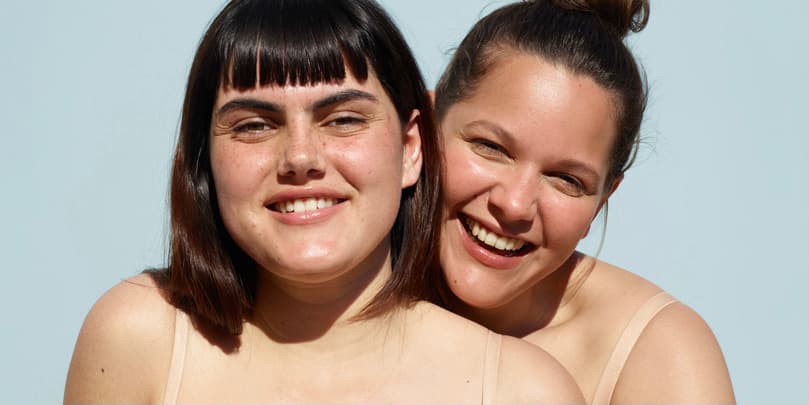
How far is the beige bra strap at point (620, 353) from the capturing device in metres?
3.55

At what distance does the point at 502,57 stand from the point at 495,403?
110 cm

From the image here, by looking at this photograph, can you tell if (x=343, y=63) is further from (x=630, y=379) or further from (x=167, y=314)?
(x=630, y=379)

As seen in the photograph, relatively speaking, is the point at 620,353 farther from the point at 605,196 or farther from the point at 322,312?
the point at 322,312

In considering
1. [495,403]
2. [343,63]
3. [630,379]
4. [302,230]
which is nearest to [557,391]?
[495,403]

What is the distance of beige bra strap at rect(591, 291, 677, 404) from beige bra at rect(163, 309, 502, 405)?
562 mm

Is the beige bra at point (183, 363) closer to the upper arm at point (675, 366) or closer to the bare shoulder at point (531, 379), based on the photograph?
the bare shoulder at point (531, 379)

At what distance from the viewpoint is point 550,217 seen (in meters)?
3.43

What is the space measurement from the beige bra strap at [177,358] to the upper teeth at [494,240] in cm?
97

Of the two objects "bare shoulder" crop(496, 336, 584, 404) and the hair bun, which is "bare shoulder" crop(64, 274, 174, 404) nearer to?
"bare shoulder" crop(496, 336, 584, 404)

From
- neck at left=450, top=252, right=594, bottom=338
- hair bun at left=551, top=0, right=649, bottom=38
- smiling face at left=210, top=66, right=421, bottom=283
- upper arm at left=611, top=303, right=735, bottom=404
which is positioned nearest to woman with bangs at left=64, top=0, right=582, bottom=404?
smiling face at left=210, top=66, right=421, bottom=283

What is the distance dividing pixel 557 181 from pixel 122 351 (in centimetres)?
137

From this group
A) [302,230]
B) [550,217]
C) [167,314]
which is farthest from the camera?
[550,217]

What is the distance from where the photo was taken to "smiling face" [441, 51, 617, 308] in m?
3.35

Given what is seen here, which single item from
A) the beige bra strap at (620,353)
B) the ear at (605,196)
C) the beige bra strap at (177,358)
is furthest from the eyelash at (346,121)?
the beige bra strap at (620,353)
